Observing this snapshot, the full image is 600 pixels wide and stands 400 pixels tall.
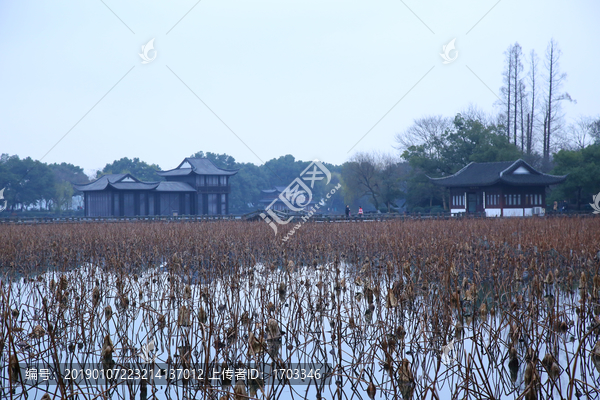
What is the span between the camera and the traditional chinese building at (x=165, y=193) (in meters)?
32.3

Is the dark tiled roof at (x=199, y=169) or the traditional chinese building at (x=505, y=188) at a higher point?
the dark tiled roof at (x=199, y=169)

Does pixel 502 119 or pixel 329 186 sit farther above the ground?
pixel 502 119

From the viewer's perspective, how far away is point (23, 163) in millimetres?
40219

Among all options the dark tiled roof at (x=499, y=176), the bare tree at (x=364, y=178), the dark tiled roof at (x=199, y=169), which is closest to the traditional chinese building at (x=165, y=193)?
the dark tiled roof at (x=199, y=169)

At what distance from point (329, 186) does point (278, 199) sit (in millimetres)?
9748

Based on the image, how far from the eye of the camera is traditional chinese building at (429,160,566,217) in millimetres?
26266

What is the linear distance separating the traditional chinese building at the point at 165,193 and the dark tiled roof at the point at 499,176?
52.7 ft

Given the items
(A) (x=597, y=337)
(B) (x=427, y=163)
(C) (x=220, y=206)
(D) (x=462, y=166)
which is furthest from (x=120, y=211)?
(A) (x=597, y=337)

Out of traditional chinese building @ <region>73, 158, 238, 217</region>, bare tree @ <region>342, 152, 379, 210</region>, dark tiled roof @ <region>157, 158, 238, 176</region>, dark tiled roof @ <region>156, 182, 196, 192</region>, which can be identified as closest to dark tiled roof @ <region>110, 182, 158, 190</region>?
traditional chinese building @ <region>73, 158, 238, 217</region>

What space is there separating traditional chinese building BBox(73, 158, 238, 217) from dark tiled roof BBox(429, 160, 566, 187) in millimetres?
16054

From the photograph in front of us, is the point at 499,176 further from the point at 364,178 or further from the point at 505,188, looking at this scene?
the point at 364,178

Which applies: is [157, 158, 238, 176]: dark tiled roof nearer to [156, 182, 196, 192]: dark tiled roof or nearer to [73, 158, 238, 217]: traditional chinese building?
[73, 158, 238, 217]: traditional chinese building

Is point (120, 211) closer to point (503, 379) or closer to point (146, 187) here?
point (146, 187)

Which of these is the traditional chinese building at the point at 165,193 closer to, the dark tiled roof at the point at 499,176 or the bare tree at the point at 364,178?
the bare tree at the point at 364,178
